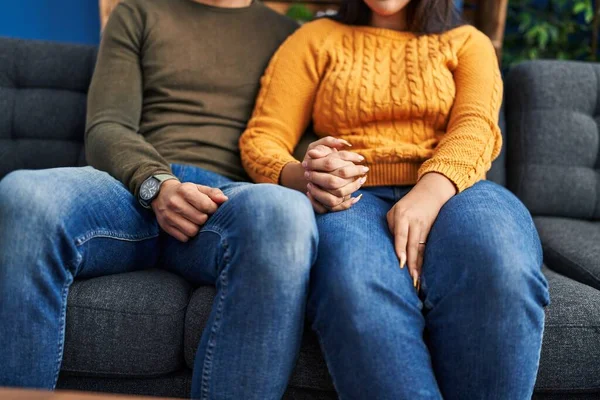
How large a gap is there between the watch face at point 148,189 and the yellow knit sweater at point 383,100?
240 mm

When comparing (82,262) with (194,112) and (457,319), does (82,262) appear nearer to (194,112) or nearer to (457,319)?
(194,112)

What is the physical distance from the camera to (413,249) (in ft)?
3.15

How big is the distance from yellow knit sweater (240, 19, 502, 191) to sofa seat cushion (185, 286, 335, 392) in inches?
12.4

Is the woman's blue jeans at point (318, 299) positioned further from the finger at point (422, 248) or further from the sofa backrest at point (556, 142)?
the sofa backrest at point (556, 142)

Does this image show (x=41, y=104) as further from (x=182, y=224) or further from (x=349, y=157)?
(x=349, y=157)

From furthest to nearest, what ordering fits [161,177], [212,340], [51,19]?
[51,19] < [161,177] < [212,340]

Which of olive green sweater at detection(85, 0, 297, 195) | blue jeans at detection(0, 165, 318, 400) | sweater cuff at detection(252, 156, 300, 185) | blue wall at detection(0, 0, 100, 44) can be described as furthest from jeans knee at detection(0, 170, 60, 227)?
blue wall at detection(0, 0, 100, 44)

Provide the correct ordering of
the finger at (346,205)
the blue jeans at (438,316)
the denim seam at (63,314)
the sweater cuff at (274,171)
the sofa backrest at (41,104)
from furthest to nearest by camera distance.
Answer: the sofa backrest at (41,104) → the sweater cuff at (274,171) → the finger at (346,205) → the denim seam at (63,314) → the blue jeans at (438,316)

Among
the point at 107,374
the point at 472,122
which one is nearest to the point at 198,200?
the point at 107,374

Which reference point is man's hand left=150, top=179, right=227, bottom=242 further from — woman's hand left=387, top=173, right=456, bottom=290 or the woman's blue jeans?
woman's hand left=387, top=173, right=456, bottom=290

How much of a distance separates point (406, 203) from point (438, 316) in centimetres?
22

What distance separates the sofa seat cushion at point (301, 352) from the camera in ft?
3.10

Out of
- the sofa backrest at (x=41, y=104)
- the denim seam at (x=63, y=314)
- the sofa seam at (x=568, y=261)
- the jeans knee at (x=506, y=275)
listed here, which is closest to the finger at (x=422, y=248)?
the jeans knee at (x=506, y=275)

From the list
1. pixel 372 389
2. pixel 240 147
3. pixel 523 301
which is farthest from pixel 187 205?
pixel 523 301
